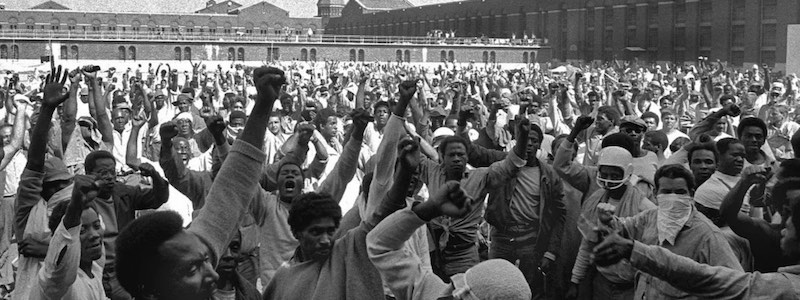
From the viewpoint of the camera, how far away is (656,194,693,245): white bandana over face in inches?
183

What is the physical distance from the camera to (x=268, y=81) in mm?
2855

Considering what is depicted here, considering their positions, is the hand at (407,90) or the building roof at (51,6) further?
the building roof at (51,6)

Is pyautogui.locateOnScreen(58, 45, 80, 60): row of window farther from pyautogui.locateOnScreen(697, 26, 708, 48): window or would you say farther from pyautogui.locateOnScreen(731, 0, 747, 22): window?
pyautogui.locateOnScreen(731, 0, 747, 22): window

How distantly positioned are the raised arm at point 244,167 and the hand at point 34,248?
1939 mm

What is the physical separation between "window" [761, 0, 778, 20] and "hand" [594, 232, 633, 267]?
168ft

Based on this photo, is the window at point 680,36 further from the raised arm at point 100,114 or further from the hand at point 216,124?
the hand at point 216,124

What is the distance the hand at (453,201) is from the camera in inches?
113

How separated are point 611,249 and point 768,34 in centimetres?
5136

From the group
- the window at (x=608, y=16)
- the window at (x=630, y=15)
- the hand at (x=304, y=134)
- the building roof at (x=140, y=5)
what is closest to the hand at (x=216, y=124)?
the hand at (x=304, y=134)

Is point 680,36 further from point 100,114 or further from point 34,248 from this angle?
point 34,248

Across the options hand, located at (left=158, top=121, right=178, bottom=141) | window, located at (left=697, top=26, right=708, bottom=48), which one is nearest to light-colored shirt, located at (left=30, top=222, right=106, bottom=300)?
hand, located at (left=158, top=121, right=178, bottom=141)

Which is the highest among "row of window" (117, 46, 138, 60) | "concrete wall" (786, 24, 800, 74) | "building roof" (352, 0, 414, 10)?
"building roof" (352, 0, 414, 10)

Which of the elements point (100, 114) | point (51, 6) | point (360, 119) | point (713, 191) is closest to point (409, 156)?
point (360, 119)

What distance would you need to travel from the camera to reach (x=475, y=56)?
7275 cm
